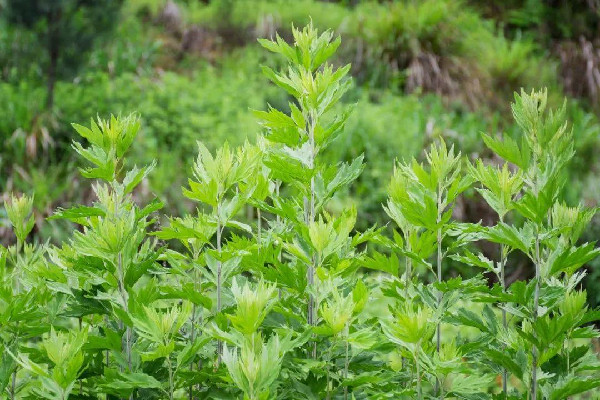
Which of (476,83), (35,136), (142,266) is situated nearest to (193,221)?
(142,266)

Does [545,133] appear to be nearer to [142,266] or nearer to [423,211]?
[423,211]

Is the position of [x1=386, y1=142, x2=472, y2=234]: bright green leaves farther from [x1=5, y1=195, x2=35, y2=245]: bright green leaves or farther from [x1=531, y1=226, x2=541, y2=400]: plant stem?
[x1=5, y1=195, x2=35, y2=245]: bright green leaves

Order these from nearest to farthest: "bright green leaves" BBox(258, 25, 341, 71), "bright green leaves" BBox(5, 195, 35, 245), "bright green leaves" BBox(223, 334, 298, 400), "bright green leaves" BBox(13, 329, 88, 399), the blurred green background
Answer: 1. "bright green leaves" BBox(223, 334, 298, 400)
2. "bright green leaves" BBox(13, 329, 88, 399)
3. "bright green leaves" BBox(258, 25, 341, 71)
4. "bright green leaves" BBox(5, 195, 35, 245)
5. the blurred green background

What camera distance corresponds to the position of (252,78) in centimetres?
842

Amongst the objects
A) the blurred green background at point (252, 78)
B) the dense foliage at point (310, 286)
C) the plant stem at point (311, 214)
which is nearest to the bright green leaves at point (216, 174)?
the dense foliage at point (310, 286)

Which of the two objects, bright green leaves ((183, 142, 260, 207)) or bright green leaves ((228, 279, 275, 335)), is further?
bright green leaves ((183, 142, 260, 207))

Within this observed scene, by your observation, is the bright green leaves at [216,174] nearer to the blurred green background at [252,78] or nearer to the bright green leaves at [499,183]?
the bright green leaves at [499,183]

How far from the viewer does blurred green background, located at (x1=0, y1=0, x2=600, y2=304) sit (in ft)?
20.9

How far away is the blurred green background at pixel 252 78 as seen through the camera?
6.36 metres

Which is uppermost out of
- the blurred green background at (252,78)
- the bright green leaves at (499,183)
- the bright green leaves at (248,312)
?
the bright green leaves at (499,183)

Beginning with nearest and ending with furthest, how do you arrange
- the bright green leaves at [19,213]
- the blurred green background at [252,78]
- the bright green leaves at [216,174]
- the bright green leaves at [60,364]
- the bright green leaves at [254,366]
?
1. the bright green leaves at [254,366]
2. the bright green leaves at [60,364]
3. the bright green leaves at [216,174]
4. the bright green leaves at [19,213]
5. the blurred green background at [252,78]

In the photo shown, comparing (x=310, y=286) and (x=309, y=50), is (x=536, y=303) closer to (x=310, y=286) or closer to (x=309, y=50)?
(x=310, y=286)

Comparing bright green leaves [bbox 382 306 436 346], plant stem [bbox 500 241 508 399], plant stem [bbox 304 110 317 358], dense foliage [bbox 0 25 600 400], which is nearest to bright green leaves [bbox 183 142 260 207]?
dense foliage [bbox 0 25 600 400]

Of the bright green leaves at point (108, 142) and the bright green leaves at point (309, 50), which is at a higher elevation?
the bright green leaves at point (309, 50)
